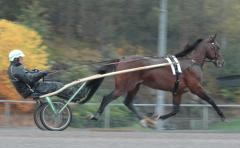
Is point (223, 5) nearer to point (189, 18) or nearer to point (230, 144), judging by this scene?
point (189, 18)

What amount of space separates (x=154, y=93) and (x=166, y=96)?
0.56m

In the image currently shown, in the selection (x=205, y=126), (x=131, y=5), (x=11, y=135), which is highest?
(x=131, y=5)

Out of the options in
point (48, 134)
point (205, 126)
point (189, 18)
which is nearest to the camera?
point (48, 134)

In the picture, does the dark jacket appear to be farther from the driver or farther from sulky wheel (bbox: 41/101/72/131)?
sulky wheel (bbox: 41/101/72/131)

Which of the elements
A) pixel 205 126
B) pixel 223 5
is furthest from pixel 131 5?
pixel 205 126

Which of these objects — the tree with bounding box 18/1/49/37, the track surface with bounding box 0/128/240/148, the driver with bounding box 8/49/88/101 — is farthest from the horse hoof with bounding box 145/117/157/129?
the tree with bounding box 18/1/49/37

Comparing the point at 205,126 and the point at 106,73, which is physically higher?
the point at 106,73

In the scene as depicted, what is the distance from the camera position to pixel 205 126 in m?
20.7

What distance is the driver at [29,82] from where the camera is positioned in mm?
14703

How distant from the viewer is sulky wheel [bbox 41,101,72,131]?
14922mm

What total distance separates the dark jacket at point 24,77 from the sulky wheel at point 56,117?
55 centimetres

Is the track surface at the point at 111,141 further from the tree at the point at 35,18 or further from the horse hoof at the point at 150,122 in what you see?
the tree at the point at 35,18

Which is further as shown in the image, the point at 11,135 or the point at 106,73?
the point at 106,73

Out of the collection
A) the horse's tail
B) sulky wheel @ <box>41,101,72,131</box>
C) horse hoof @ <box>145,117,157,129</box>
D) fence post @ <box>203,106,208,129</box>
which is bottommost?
fence post @ <box>203,106,208,129</box>
